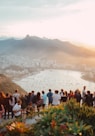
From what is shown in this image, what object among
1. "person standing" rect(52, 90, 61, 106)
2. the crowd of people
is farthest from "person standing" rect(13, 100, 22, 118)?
"person standing" rect(52, 90, 61, 106)

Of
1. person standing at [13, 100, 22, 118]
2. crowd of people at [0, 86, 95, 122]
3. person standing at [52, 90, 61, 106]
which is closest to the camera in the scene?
person standing at [13, 100, 22, 118]

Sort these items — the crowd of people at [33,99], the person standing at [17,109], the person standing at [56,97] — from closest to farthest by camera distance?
the person standing at [17,109], the crowd of people at [33,99], the person standing at [56,97]

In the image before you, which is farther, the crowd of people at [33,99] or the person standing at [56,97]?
the person standing at [56,97]

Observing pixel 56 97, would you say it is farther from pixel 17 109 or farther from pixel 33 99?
pixel 17 109

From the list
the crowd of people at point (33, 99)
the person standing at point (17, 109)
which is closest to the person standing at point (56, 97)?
the crowd of people at point (33, 99)

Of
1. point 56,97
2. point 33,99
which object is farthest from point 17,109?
point 56,97

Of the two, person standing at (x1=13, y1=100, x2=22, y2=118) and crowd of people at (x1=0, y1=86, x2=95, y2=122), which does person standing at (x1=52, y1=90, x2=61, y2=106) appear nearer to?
crowd of people at (x1=0, y1=86, x2=95, y2=122)

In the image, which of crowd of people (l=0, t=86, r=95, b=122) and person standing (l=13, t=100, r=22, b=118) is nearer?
person standing (l=13, t=100, r=22, b=118)

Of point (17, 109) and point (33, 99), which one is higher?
point (33, 99)

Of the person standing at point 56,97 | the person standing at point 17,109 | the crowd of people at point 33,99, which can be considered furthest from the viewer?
the person standing at point 56,97

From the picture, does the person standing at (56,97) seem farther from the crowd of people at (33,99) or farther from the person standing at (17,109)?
the person standing at (17,109)

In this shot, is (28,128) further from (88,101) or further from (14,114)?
(88,101)
